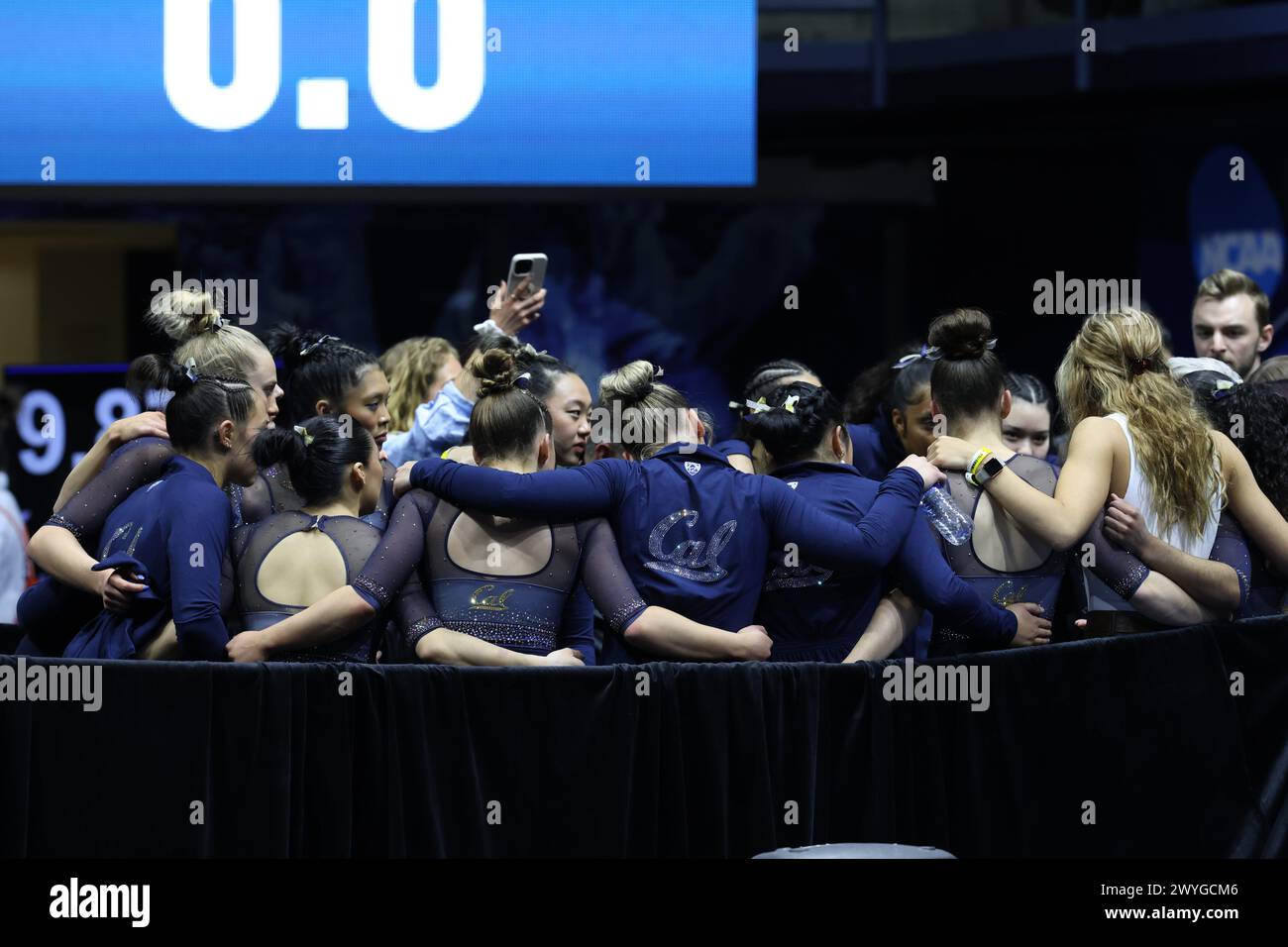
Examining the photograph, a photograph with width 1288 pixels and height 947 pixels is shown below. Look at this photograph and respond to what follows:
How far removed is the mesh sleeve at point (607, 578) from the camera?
4.09m

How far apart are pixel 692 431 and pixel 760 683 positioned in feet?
2.59

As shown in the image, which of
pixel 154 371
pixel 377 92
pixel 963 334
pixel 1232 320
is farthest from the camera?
pixel 377 92

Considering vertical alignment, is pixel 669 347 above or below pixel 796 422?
above

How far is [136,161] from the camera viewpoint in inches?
289

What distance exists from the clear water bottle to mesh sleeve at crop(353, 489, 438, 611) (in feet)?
4.20

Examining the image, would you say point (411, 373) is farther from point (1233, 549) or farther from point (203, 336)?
point (1233, 549)

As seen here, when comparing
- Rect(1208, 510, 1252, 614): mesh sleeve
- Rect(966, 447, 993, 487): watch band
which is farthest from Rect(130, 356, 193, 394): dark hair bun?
Rect(1208, 510, 1252, 614): mesh sleeve

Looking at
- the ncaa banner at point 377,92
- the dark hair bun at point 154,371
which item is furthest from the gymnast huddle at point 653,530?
the ncaa banner at point 377,92

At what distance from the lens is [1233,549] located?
4598 mm

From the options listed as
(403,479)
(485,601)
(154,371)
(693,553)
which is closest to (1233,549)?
(693,553)

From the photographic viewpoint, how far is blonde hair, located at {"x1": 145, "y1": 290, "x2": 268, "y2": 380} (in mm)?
4637

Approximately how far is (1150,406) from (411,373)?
269cm

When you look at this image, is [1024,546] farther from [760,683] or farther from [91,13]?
[91,13]

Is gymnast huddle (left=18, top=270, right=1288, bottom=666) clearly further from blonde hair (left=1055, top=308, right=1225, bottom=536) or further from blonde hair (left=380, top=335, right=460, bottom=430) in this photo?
blonde hair (left=380, top=335, right=460, bottom=430)
